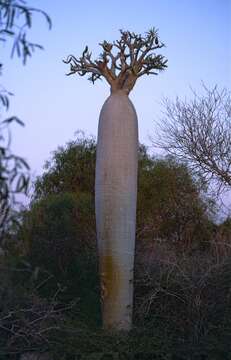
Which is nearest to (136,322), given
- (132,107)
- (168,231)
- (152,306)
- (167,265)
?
(152,306)

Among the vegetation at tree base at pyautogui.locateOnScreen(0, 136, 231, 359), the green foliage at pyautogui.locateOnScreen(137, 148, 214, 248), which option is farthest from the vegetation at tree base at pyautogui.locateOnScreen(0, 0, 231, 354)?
the green foliage at pyautogui.locateOnScreen(137, 148, 214, 248)

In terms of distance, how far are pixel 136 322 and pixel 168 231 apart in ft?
22.2

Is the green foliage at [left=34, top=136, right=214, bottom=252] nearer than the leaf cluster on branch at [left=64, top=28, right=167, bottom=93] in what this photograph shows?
No

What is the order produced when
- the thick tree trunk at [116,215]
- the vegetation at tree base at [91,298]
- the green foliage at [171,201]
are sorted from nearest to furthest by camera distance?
the vegetation at tree base at [91,298], the thick tree trunk at [116,215], the green foliage at [171,201]

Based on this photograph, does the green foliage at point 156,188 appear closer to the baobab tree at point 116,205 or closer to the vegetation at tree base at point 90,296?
the vegetation at tree base at point 90,296

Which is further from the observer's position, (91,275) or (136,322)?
(91,275)

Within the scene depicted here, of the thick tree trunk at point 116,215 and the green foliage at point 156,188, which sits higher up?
the green foliage at point 156,188

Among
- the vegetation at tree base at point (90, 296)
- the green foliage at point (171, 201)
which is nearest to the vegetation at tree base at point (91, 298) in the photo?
the vegetation at tree base at point (90, 296)

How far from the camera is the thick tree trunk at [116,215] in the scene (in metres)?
8.31

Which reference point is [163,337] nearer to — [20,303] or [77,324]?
[77,324]

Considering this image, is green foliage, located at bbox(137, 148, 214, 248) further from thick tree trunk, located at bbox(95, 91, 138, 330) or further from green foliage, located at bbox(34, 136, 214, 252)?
thick tree trunk, located at bbox(95, 91, 138, 330)

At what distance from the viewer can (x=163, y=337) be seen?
Result: 8008 millimetres

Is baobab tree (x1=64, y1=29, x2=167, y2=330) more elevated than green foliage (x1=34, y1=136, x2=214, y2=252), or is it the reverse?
green foliage (x1=34, y1=136, x2=214, y2=252)

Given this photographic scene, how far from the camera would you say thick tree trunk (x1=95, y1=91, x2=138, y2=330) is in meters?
8.31
